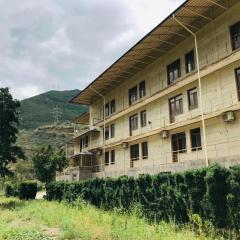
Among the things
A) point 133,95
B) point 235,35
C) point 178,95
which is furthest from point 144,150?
point 235,35

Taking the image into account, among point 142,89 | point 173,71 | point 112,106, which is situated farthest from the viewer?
point 112,106

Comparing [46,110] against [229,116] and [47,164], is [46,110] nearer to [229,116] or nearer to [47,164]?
[47,164]

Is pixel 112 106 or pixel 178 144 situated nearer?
pixel 178 144

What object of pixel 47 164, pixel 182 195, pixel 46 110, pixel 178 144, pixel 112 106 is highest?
pixel 46 110

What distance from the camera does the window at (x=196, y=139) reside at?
21478 mm

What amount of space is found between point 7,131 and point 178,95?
15683 millimetres

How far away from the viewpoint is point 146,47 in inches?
969

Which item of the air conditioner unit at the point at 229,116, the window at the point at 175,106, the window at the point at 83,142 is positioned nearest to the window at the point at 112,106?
the window at the point at 83,142

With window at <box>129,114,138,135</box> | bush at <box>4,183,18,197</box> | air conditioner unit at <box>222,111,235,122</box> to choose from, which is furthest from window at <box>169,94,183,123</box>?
bush at <box>4,183,18,197</box>

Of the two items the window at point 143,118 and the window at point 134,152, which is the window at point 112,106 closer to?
the window at point 134,152

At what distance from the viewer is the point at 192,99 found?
22.5m

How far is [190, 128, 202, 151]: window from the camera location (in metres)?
21.5

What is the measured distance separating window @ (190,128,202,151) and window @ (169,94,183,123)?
2193 mm

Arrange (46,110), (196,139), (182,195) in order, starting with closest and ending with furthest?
1. (182,195)
2. (196,139)
3. (46,110)
